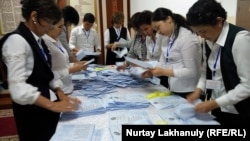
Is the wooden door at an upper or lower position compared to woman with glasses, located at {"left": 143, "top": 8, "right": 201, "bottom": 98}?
upper

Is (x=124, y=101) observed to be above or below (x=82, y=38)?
below

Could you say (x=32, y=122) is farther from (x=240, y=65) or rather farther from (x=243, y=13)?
(x=243, y=13)

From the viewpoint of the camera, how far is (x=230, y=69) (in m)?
1.20

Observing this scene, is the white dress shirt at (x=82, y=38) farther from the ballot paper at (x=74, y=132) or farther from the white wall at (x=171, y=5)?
the ballot paper at (x=74, y=132)

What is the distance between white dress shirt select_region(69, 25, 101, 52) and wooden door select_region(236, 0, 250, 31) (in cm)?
223

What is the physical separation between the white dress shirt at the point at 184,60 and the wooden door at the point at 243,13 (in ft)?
6.70

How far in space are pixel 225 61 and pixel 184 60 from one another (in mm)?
381

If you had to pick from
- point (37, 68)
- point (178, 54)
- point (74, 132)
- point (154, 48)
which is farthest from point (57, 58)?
point (154, 48)

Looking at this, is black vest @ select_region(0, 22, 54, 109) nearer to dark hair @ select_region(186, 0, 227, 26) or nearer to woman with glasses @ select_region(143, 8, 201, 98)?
woman with glasses @ select_region(143, 8, 201, 98)

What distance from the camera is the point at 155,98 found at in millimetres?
1579

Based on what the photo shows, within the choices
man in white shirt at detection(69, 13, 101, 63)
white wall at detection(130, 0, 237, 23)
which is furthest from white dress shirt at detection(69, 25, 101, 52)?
white wall at detection(130, 0, 237, 23)

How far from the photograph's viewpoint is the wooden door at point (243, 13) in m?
3.23

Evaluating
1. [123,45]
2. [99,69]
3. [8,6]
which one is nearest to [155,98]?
[99,69]

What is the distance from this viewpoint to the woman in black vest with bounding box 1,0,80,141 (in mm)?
1101
